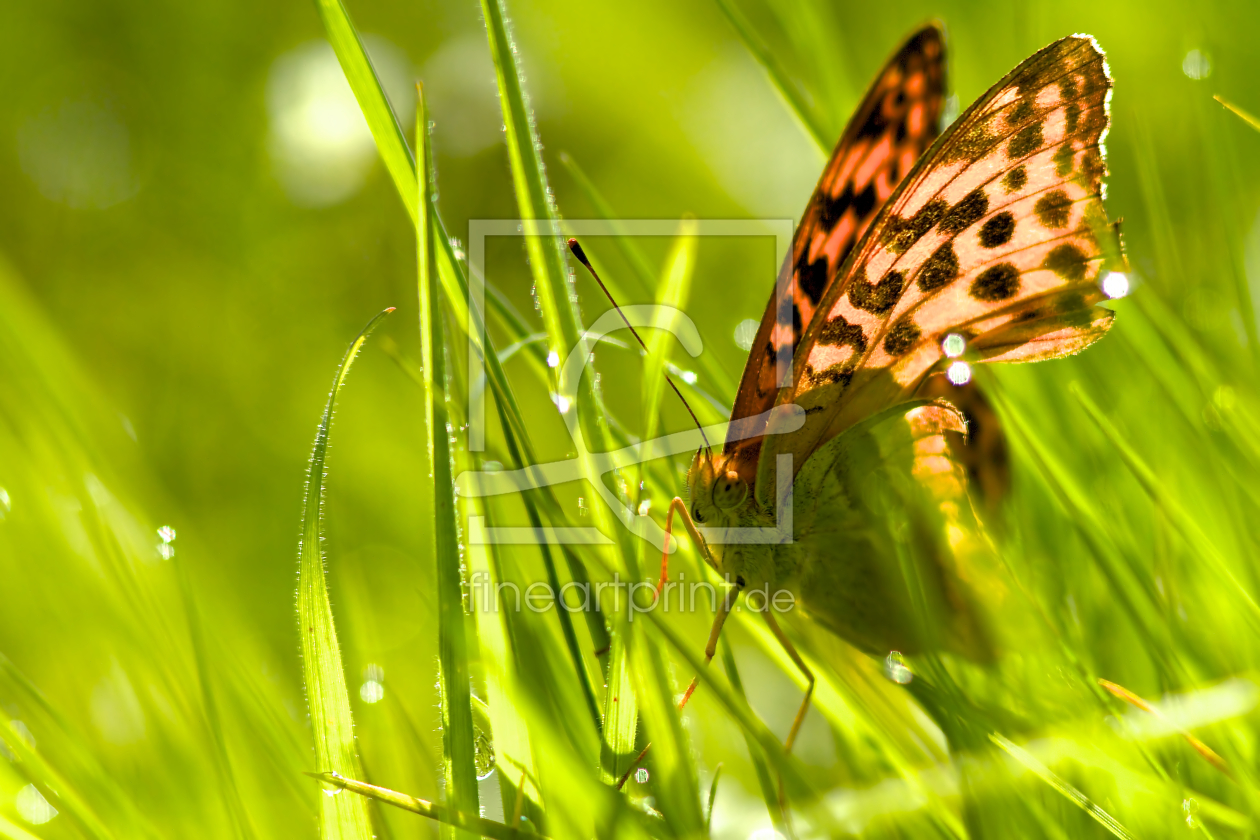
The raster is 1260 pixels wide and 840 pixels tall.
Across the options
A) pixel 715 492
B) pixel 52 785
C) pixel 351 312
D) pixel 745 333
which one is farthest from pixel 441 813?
pixel 351 312

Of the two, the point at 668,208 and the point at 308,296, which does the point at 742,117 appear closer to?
the point at 668,208

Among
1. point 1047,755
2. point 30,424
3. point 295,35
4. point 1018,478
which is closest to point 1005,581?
point 1047,755

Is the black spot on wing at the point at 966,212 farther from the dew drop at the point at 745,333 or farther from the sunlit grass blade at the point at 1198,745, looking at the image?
the dew drop at the point at 745,333

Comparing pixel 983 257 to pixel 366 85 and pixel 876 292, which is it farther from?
pixel 366 85

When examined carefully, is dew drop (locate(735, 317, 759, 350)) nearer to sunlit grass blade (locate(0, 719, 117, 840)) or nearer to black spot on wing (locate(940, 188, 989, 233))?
black spot on wing (locate(940, 188, 989, 233))

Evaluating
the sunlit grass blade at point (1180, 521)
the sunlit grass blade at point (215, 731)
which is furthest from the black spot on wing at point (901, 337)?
the sunlit grass blade at point (215, 731)

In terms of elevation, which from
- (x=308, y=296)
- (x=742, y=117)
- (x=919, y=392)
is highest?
(x=742, y=117)


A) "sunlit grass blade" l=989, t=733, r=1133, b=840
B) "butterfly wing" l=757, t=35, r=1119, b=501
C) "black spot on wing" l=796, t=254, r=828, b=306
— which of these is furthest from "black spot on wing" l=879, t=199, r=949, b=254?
"sunlit grass blade" l=989, t=733, r=1133, b=840

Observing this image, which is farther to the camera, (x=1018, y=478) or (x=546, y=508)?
(x=1018, y=478)
